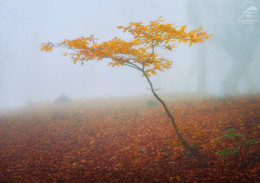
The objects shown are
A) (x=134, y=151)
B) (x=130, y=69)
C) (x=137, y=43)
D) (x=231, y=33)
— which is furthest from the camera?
(x=130, y=69)

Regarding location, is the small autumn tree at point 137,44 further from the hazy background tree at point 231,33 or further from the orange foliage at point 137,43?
the hazy background tree at point 231,33

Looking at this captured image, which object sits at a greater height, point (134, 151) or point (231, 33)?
point (231, 33)

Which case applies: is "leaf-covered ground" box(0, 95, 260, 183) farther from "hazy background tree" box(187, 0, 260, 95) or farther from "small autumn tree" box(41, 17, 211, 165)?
"hazy background tree" box(187, 0, 260, 95)

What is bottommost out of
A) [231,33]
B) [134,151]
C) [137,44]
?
[134,151]

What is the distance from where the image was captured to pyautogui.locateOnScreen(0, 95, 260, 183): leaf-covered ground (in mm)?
3678

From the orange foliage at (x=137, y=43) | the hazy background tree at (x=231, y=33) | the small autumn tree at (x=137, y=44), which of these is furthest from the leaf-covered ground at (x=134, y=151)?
the hazy background tree at (x=231, y=33)

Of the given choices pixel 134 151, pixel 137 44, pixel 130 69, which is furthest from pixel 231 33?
pixel 130 69

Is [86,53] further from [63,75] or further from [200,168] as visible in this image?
[63,75]

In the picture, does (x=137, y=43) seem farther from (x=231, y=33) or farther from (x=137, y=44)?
(x=231, y=33)

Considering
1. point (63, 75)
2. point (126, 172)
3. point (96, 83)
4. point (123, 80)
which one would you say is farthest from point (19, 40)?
point (126, 172)

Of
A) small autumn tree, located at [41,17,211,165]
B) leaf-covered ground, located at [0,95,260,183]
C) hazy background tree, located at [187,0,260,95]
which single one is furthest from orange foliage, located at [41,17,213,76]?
hazy background tree, located at [187,0,260,95]

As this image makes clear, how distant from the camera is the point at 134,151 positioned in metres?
5.33

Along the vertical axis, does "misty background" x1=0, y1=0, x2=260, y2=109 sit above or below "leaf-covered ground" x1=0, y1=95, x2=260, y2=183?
above

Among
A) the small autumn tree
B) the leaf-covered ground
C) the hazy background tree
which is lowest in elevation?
the leaf-covered ground
